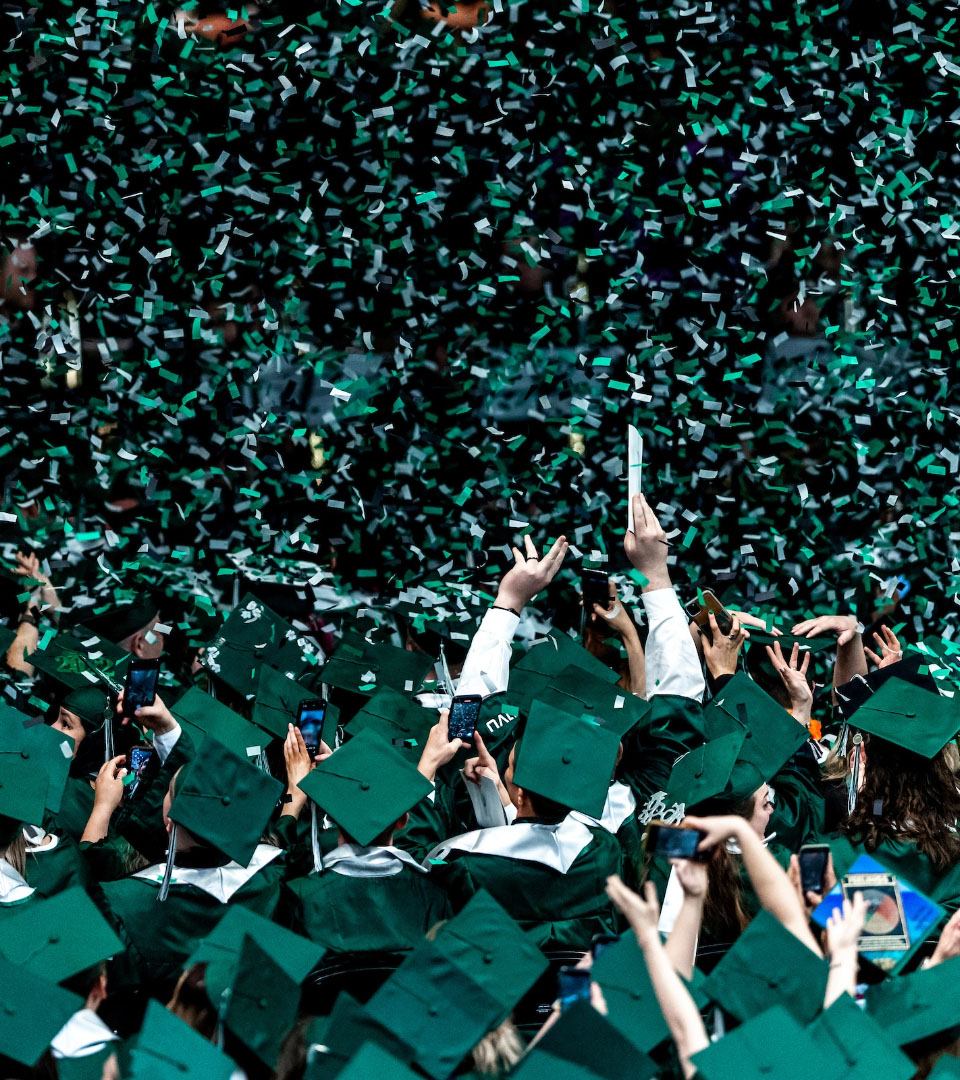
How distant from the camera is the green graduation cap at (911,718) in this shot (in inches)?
143

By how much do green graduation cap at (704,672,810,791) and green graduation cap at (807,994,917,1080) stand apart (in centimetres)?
136

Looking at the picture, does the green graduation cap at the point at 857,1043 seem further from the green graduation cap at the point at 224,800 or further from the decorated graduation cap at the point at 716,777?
the green graduation cap at the point at 224,800

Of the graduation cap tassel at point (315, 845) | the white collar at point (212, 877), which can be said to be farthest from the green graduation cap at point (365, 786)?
the white collar at point (212, 877)

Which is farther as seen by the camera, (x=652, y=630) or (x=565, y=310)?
(x=565, y=310)

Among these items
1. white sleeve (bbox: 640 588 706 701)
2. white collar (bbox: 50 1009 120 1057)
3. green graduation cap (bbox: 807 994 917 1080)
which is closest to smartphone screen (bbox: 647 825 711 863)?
green graduation cap (bbox: 807 994 917 1080)

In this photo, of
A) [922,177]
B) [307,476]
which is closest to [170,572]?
[307,476]

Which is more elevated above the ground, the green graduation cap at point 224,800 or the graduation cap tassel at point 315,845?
the green graduation cap at point 224,800

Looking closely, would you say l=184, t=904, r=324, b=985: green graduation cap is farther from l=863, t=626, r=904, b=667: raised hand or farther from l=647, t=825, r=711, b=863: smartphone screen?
l=863, t=626, r=904, b=667: raised hand

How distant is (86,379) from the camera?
629 centimetres

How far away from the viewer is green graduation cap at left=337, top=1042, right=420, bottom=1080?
2.43 meters

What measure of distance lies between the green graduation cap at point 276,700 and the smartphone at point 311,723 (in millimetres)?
190

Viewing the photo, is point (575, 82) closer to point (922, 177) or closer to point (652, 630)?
point (922, 177)

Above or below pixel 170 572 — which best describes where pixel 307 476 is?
above

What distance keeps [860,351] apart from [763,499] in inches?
31.3
